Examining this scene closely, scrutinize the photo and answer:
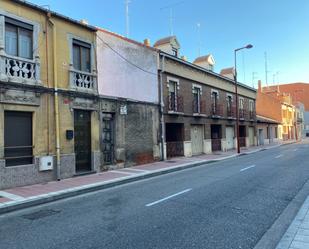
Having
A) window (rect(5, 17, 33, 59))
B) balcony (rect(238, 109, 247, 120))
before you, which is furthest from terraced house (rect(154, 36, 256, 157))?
window (rect(5, 17, 33, 59))

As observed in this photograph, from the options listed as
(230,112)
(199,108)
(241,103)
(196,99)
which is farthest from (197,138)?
(241,103)

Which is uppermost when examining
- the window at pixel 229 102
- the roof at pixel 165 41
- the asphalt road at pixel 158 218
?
the roof at pixel 165 41

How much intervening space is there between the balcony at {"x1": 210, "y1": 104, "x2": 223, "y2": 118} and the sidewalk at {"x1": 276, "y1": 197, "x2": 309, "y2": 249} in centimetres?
2117

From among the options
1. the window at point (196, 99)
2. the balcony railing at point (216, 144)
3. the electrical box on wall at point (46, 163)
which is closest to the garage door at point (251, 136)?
the balcony railing at point (216, 144)

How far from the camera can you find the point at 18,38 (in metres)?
11.9

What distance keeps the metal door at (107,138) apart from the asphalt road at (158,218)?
15.9ft

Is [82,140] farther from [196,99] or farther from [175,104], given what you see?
[196,99]

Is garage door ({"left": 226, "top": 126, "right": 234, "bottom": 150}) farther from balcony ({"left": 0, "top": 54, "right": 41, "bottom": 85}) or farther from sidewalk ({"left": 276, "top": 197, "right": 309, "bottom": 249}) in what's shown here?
sidewalk ({"left": 276, "top": 197, "right": 309, "bottom": 249})

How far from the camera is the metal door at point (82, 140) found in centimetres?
1396

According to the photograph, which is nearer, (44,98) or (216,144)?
(44,98)

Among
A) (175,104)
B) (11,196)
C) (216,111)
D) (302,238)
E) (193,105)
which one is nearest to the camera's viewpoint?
(302,238)

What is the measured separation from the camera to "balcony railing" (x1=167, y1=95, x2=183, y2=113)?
21.1m

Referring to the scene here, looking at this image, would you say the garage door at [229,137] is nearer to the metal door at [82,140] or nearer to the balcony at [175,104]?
the balcony at [175,104]

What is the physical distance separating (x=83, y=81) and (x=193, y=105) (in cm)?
1213
